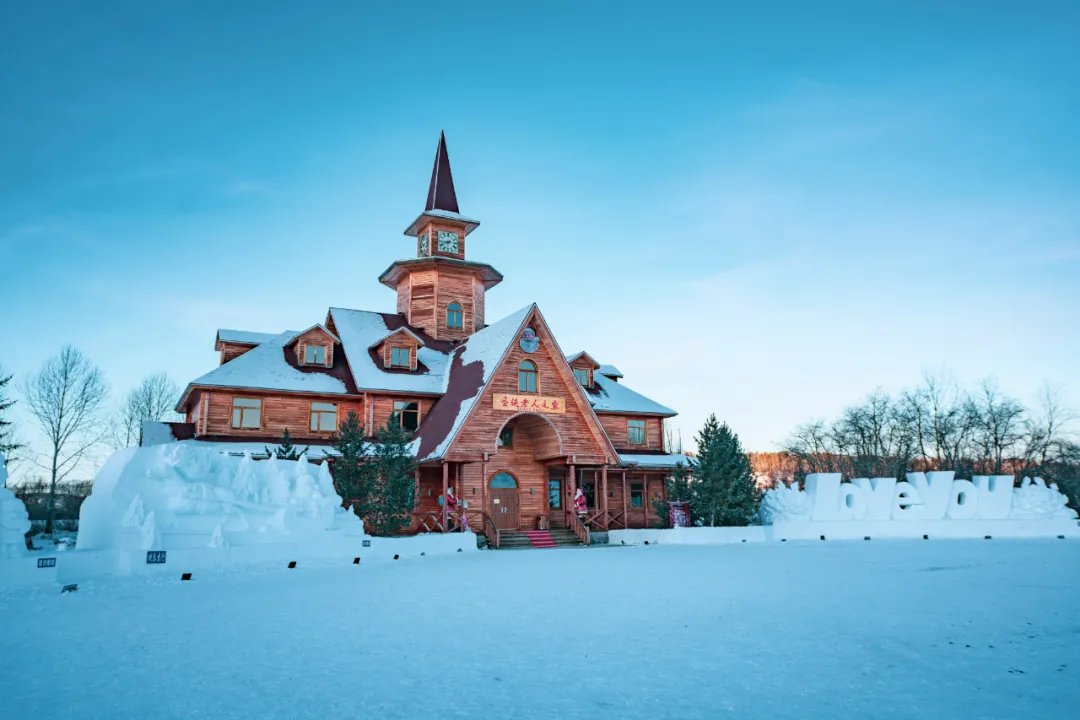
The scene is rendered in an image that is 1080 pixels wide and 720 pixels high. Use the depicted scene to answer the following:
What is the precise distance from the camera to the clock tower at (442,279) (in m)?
34.2

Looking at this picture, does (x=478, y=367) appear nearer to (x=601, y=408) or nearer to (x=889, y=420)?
(x=601, y=408)

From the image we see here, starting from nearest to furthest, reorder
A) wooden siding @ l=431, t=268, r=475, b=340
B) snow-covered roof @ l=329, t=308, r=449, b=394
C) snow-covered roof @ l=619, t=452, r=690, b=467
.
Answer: snow-covered roof @ l=329, t=308, r=449, b=394, snow-covered roof @ l=619, t=452, r=690, b=467, wooden siding @ l=431, t=268, r=475, b=340

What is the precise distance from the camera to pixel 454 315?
113ft

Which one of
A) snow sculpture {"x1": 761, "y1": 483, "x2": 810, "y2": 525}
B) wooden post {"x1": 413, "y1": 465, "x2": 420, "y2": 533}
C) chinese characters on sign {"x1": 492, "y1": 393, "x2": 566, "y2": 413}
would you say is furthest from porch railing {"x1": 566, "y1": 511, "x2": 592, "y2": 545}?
snow sculpture {"x1": 761, "y1": 483, "x2": 810, "y2": 525}

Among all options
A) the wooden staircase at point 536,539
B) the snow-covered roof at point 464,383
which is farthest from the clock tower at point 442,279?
the wooden staircase at point 536,539

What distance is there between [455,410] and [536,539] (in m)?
5.64

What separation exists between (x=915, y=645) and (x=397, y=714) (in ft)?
17.1

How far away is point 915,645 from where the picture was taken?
7152 millimetres

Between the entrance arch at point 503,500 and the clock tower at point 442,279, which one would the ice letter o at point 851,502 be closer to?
the entrance arch at point 503,500

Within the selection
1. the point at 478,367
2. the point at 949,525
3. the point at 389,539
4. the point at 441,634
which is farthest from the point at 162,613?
the point at 949,525

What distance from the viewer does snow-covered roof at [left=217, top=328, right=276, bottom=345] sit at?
30656mm

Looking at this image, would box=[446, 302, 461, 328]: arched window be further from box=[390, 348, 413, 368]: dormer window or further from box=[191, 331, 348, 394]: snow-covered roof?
box=[191, 331, 348, 394]: snow-covered roof

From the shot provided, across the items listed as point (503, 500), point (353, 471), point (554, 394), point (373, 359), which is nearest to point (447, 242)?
point (373, 359)

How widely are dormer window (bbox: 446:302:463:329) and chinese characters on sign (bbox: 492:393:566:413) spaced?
8.80m
